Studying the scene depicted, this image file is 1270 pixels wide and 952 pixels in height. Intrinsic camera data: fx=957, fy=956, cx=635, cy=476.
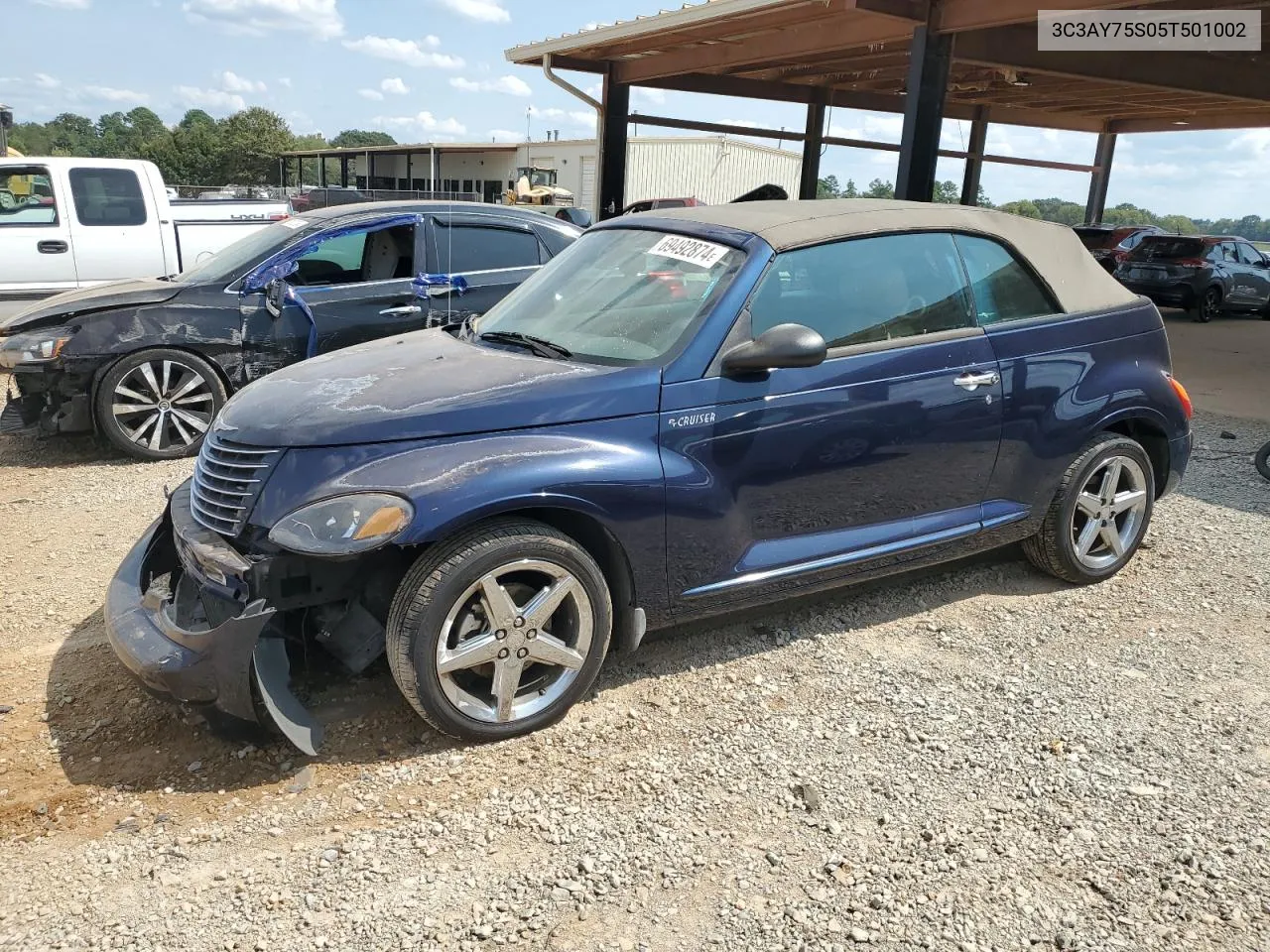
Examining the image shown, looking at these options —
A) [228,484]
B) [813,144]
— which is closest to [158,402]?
[228,484]

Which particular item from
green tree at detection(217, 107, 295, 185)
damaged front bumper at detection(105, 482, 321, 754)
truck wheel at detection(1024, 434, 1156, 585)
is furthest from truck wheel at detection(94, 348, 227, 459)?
green tree at detection(217, 107, 295, 185)

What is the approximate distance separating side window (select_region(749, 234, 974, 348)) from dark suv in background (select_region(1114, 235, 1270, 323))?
16.4 m

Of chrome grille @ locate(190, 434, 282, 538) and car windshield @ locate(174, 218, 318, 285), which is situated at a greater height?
car windshield @ locate(174, 218, 318, 285)

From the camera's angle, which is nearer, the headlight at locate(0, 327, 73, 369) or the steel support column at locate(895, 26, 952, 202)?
the headlight at locate(0, 327, 73, 369)

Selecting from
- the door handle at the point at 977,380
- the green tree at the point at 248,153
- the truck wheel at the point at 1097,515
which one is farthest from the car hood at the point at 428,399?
the green tree at the point at 248,153

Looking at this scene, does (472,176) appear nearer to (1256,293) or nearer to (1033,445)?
(1256,293)

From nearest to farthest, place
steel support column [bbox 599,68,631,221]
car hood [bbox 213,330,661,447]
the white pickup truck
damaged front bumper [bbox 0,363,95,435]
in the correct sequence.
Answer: car hood [bbox 213,330,661,447]
damaged front bumper [bbox 0,363,95,435]
the white pickup truck
steel support column [bbox 599,68,631,221]

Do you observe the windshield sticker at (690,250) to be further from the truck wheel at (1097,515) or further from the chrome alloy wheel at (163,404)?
the chrome alloy wheel at (163,404)

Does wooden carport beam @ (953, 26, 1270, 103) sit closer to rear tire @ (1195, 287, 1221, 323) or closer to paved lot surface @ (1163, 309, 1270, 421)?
paved lot surface @ (1163, 309, 1270, 421)

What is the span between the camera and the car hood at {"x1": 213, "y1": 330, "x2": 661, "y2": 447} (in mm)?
3096

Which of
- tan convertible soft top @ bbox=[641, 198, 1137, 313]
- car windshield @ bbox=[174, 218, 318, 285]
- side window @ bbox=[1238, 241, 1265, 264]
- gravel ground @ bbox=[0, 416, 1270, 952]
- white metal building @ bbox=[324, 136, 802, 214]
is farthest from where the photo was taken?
white metal building @ bbox=[324, 136, 802, 214]

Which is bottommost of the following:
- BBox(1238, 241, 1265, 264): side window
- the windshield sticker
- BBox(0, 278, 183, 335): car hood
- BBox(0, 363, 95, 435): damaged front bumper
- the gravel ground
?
the gravel ground

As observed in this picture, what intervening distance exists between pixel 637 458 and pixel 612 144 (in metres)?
13.2

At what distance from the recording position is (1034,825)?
2875mm
